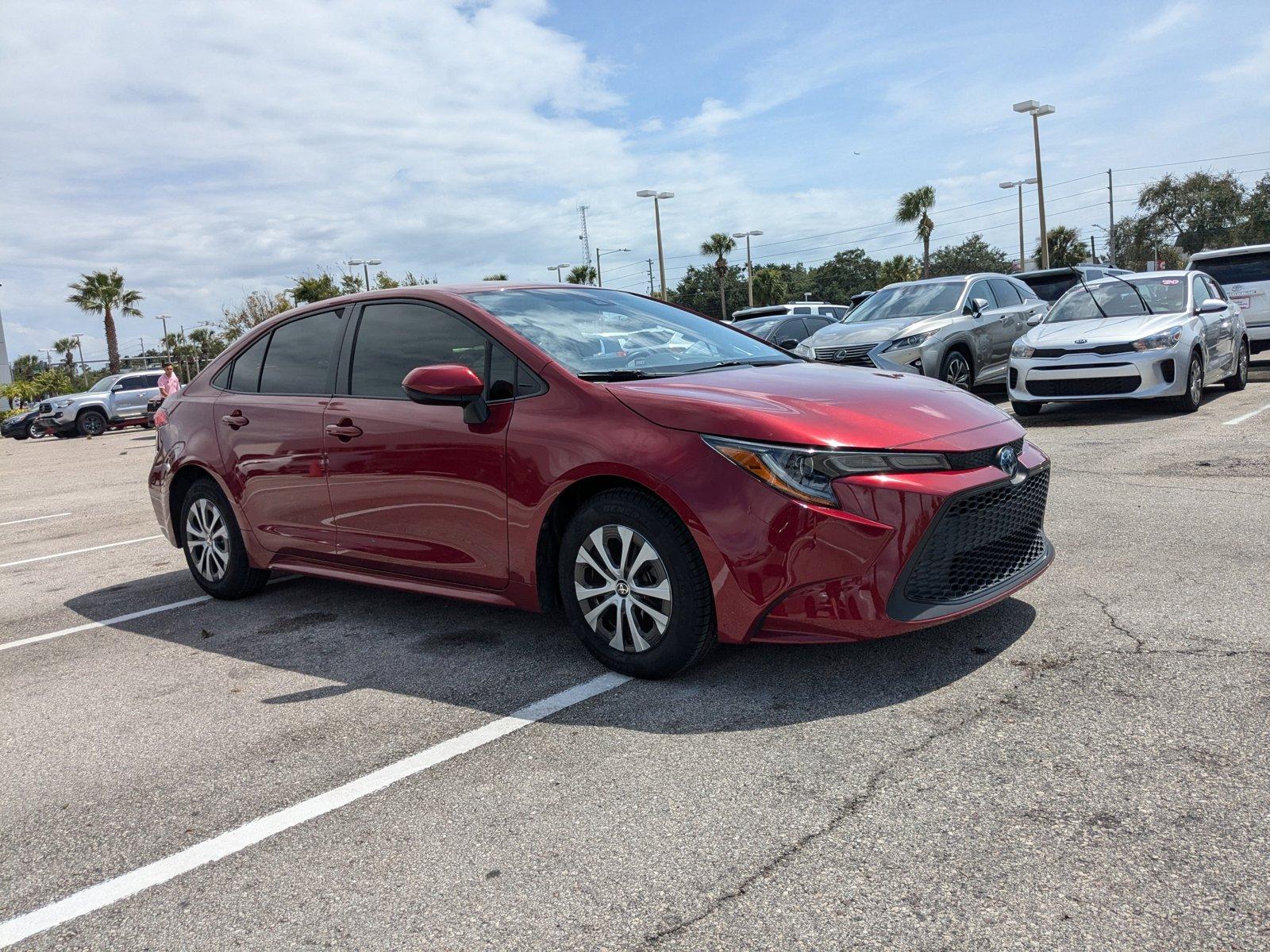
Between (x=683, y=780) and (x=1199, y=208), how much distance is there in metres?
64.4

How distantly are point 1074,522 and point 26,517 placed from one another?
9523 mm

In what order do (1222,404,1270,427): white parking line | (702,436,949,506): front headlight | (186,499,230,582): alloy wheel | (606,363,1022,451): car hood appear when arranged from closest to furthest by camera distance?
(702,436,949,506): front headlight
(606,363,1022,451): car hood
(186,499,230,582): alloy wheel
(1222,404,1270,427): white parking line

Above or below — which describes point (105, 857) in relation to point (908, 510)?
below

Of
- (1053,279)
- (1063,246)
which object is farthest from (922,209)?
(1053,279)

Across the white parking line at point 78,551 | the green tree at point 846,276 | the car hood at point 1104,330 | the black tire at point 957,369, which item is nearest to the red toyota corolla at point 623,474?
the white parking line at point 78,551

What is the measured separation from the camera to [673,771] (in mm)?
2963

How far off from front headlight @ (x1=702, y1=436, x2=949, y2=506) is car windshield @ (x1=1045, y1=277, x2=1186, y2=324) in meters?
8.75

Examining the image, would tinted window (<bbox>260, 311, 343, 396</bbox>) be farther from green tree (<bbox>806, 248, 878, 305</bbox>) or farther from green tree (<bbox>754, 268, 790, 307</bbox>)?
green tree (<bbox>806, 248, 878, 305</bbox>)

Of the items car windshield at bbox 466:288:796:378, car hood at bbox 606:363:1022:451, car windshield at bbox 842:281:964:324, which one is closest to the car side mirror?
car windshield at bbox 466:288:796:378

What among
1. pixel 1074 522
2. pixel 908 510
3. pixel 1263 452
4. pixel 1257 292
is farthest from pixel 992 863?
pixel 1257 292

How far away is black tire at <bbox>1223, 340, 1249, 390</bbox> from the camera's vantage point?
12.1m

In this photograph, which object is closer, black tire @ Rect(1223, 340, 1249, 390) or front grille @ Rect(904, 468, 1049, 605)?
front grille @ Rect(904, 468, 1049, 605)

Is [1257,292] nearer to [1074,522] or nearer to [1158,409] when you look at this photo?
[1158,409]

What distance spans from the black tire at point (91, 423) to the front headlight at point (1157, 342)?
26.8m
